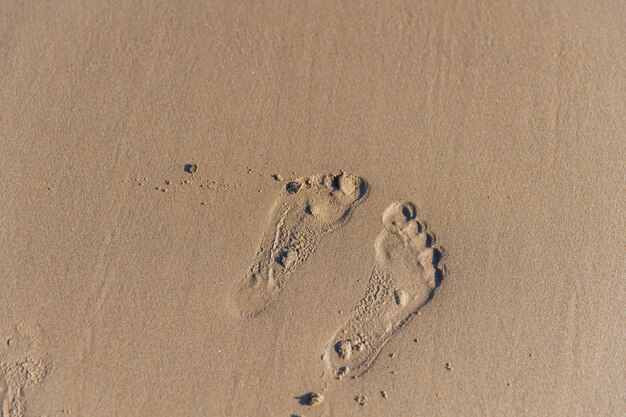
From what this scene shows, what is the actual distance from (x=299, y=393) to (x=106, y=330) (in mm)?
1400

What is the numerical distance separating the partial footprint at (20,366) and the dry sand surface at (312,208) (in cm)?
2

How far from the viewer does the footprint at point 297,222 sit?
3.15m

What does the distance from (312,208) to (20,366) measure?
2.26m

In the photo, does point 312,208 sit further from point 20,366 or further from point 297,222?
point 20,366

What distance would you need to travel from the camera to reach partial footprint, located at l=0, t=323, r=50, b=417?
3029 mm

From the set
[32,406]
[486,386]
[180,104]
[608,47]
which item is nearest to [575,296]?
[486,386]

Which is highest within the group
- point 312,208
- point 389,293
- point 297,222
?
point 312,208

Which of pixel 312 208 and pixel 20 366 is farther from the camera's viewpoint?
pixel 312 208

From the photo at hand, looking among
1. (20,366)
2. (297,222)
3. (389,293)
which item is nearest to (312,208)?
(297,222)

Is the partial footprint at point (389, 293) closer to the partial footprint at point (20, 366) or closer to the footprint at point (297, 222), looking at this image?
the footprint at point (297, 222)

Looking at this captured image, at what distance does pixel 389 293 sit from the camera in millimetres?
3141

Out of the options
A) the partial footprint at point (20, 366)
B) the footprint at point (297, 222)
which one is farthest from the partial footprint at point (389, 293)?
the partial footprint at point (20, 366)

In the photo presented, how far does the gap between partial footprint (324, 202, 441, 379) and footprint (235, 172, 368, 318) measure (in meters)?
0.32

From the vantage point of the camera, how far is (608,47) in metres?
3.30
